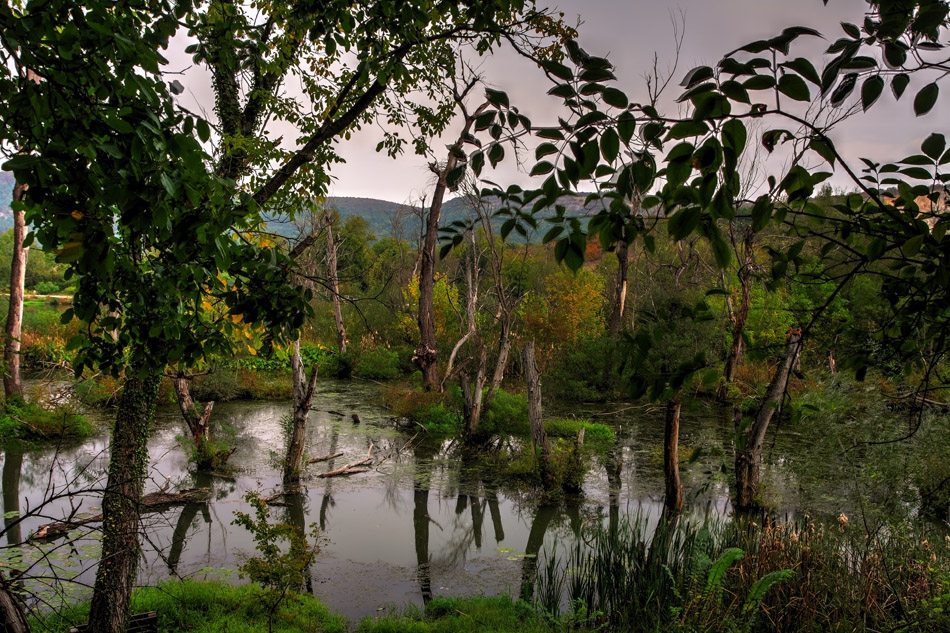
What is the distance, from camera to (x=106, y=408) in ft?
44.1

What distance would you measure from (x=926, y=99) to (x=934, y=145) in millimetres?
189

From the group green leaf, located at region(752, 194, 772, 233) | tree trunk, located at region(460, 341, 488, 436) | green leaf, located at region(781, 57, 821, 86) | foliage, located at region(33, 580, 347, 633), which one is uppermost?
green leaf, located at region(781, 57, 821, 86)

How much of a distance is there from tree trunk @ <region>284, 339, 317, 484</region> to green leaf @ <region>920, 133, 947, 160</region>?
8197 millimetres

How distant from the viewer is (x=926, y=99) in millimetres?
1114

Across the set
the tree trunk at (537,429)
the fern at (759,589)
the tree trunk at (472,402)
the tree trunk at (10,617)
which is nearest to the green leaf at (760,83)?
the tree trunk at (10,617)

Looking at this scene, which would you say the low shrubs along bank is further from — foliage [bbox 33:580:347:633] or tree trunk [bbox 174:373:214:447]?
tree trunk [bbox 174:373:214:447]

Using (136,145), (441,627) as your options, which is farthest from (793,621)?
(136,145)

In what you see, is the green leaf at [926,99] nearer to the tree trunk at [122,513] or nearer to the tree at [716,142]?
the tree at [716,142]

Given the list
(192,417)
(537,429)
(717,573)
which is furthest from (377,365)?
(717,573)

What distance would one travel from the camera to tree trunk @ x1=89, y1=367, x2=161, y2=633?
13.1 ft

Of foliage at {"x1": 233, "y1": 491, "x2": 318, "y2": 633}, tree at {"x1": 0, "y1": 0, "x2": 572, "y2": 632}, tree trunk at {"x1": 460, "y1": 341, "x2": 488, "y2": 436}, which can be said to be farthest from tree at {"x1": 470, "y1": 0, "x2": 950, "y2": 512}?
Result: tree trunk at {"x1": 460, "y1": 341, "x2": 488, "y2": 436}

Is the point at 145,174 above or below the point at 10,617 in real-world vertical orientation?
above

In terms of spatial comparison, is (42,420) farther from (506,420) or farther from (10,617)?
(10,617)

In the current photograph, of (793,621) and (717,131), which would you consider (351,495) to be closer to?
(793,621)
